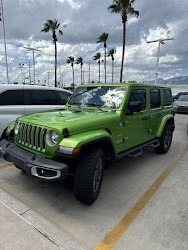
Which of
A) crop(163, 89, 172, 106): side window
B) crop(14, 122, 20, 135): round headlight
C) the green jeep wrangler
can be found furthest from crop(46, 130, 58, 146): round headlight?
crop(163, 89, 172, 106): side window

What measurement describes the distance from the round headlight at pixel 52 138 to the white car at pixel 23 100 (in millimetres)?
2345

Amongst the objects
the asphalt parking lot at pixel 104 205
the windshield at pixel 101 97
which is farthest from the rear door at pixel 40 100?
the asphalt parking lot at pixel 104 205

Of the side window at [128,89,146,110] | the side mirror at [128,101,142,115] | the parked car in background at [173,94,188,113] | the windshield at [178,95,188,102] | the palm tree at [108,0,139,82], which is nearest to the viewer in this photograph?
the side mirror at [128,101,142,115]

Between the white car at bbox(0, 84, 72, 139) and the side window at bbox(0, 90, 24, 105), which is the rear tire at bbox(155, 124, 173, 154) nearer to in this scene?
the white car at bbox(0, 84, 72, 139)

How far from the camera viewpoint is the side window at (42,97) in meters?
5.05

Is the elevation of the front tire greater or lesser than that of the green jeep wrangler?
lesser

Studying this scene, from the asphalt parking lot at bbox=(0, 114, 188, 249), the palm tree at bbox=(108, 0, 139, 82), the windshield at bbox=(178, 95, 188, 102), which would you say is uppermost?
the palm tree at bbox=(108, 0, 139, 82)

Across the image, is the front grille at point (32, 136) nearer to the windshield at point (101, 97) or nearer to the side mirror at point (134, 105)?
the windshield at point (101, 97)

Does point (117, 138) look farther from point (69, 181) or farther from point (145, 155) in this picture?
point (145, 155)

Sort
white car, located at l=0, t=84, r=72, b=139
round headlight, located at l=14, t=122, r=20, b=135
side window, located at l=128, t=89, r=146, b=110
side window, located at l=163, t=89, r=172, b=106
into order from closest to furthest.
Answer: round headlight, located at l=14, t=122, r=20, b=135 → side window, located at l=128, t=89, r=146, b=110 → white car, located at l=0, t=84, r=72, b=139 → side window, located at l=163, t=89, r=172, b=106

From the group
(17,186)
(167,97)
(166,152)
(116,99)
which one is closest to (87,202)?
(17,186)

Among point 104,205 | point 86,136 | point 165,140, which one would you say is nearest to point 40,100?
point 86,136

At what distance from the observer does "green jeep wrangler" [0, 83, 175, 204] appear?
250 cm

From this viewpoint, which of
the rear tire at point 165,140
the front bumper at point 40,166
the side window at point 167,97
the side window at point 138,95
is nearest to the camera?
the front bumper at point 40,166
